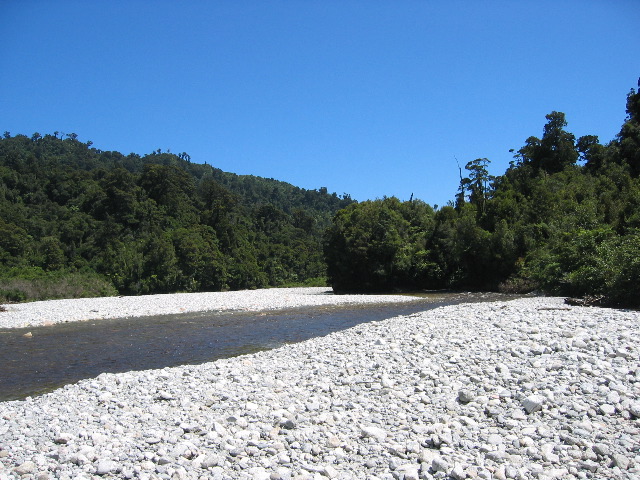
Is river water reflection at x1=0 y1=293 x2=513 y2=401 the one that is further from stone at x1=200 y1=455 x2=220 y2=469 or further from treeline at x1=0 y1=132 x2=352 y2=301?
treeline at x1=0 y1=132 x2=352 y2=301

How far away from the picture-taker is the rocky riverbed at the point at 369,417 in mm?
5273

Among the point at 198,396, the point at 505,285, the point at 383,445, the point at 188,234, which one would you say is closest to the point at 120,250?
the point at 188,234

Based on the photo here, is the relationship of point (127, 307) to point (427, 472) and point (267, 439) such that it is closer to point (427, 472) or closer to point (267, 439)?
point (267, 439)

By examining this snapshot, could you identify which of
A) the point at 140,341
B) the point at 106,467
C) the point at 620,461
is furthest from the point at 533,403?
the point at 140,341

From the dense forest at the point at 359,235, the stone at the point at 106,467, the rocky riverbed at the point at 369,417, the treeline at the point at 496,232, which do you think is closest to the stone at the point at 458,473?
the rocky riverbed at the point at 369,417

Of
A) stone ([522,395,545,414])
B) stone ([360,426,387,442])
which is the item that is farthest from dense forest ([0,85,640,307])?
stone ([360,426,387,442])

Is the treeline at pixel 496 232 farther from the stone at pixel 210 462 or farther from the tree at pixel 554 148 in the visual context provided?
the stone at pixel 210 462

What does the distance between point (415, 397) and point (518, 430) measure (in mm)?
1685

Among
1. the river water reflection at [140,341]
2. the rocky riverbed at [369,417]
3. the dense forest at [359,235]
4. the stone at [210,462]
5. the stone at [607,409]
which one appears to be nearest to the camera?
the rocky riverbed at [369,417]

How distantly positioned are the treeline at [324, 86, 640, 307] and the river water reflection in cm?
1535

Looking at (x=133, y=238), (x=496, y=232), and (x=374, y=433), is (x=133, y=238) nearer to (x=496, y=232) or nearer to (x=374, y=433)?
(x=496, y=232)

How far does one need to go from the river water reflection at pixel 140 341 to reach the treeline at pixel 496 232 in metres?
15.4

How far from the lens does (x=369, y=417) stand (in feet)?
21.7

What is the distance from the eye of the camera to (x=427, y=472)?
5035mm
